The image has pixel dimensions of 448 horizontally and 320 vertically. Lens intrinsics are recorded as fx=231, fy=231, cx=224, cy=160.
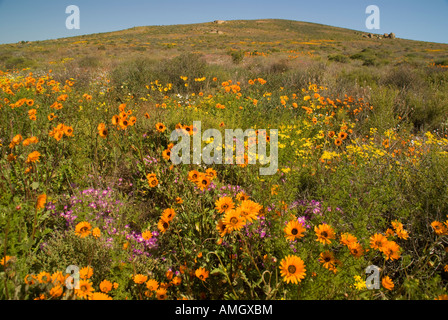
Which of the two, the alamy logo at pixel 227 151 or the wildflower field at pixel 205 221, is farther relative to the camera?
the alamy logo at pixel 227 151

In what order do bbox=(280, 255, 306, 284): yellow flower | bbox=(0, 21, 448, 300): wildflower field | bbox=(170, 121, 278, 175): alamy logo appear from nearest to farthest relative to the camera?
bbox=(280, 255, 306, 284): yellow flower → bbox=(0, 21, 448, 300): wildflower field → bbox=(170, 121, 278, 175): alamy logo

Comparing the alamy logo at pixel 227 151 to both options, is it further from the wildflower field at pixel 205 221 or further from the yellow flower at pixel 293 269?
the yellow flower at pixel 293 269

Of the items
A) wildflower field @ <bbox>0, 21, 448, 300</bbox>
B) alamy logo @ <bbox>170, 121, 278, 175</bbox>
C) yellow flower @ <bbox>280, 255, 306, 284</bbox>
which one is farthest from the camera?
alamy logo @ <bbox>170, 121, 278, 175</bbox>

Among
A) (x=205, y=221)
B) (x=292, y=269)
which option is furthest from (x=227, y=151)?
(x=292, y=269)

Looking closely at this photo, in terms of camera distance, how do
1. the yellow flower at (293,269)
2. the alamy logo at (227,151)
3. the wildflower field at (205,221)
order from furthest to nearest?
the alamy logo at (227,151) → the wildflower field at (205,221) → the yellow flower at (293,269)

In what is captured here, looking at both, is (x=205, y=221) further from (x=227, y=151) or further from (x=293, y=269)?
(x=227, y=151)

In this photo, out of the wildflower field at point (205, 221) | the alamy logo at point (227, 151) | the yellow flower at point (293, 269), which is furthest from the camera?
the alamy logo at point (227, 151)

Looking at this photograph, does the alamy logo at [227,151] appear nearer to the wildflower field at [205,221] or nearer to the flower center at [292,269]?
the wildflower field at [205,221]

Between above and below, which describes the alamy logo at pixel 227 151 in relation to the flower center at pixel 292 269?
above

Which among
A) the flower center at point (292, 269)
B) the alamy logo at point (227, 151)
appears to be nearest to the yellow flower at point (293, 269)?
the flower center at point (292, 269)

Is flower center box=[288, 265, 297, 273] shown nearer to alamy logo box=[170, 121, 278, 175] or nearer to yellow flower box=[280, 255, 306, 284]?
yellow flower box=[280, 255, 306, 284]

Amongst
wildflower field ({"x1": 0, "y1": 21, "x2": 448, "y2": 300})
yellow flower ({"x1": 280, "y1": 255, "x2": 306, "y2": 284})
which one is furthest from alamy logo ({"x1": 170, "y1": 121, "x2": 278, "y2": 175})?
yellow flower ({"x1": 280, "y1": 255, "x2": 306, "y2": 284})

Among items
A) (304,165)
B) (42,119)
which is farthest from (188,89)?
(304,165)
